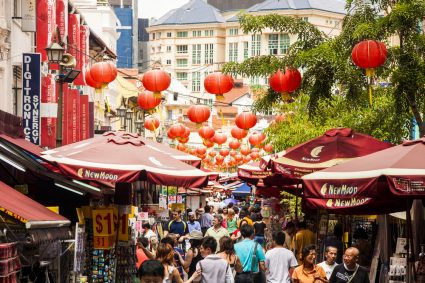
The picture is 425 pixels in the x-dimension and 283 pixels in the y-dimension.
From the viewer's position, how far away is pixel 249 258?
17.4 meters

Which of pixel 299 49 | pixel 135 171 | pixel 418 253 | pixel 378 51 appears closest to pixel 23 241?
pixel 135 171

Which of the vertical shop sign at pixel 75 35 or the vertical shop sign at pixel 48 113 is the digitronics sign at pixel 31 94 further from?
the vertical shop sign at pixel 75 35

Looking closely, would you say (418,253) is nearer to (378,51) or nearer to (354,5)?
(378,51)

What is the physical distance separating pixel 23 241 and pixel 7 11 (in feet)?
59.4

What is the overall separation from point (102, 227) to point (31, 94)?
10.2 m

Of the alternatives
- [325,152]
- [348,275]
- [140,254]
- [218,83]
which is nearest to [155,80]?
[218,83]

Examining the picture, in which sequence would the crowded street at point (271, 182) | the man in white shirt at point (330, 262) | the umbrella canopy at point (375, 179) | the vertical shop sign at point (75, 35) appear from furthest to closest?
the vertical shop sign at point (75, 35)
the man in white shirt at point (330, 262)
the crowded street at point (271, 182)
the umbrella canopy at point (375, 179)

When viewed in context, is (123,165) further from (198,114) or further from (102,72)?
(198,114)

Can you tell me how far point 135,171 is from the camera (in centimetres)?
1681

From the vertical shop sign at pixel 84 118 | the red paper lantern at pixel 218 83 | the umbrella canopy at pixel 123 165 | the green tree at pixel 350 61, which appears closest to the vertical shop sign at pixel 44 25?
the vertical shop sign at pixel 84 118

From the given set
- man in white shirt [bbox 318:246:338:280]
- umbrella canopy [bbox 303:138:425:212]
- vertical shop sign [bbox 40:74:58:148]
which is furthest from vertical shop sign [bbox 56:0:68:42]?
umbrella canopy [bbox 303:138:425:212]

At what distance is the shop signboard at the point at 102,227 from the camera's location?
18.3m

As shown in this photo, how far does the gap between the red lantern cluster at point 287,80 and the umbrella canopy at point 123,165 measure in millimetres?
4087

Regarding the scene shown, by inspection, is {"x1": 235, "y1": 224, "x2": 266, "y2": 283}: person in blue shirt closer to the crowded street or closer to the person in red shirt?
the crowded street
